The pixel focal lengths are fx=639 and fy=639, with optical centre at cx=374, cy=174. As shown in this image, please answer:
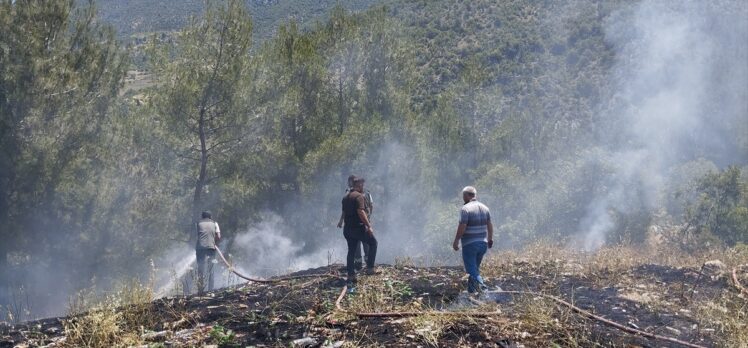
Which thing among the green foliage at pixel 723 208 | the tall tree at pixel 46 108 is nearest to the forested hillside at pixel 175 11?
the green foliage at pixel 723 208

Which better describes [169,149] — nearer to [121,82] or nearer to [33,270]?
[121,82]

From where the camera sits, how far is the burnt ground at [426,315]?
5.91 meters

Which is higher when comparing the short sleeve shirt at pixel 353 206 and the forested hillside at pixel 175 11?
the forested hillside at pixel 175 11

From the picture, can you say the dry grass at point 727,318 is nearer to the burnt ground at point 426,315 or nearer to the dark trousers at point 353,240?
the burnt ground at point 426,315

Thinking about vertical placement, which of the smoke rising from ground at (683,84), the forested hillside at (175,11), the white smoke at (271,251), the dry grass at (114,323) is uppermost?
the forested hillside at (175,11)

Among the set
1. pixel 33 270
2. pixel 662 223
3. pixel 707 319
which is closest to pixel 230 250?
pixel 33 270

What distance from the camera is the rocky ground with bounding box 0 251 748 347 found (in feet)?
19.4

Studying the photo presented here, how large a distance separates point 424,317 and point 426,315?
0.03 m

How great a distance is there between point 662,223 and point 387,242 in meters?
11.9

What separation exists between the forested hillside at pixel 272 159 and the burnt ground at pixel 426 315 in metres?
4.69

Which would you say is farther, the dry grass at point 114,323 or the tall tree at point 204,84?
the tall tree at point 204,84

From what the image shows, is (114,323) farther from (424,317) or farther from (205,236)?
(205,236)

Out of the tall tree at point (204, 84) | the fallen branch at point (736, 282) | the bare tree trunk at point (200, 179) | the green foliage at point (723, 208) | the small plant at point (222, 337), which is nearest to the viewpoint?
the small plant at point (222, 337)

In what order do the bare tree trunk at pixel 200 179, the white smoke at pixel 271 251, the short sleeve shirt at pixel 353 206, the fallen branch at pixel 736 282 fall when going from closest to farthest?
the fallen branch at pixel 736 282, the short sleeve shirt at pixel 353 206, the bare tree trunk at pixel 200 179, the white smoke at pixel 271 251
